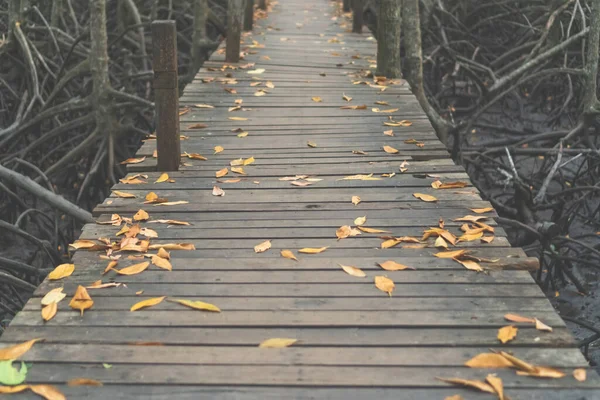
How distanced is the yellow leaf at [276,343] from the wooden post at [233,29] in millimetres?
4602

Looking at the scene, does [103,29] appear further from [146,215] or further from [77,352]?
[77,352]

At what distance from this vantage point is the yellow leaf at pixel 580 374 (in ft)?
6.54

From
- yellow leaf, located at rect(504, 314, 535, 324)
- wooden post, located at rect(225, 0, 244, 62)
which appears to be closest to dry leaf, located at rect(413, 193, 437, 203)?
yellow leaf, located at rect(504, 314, 535, 324)

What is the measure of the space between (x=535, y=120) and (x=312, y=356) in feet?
23.2

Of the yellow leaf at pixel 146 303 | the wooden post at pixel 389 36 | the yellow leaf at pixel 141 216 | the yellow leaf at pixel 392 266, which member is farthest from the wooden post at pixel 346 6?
the yellow leaf at pixel 146 303

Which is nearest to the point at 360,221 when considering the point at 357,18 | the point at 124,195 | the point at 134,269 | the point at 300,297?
the point at 300,297

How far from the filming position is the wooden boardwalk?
202 cm

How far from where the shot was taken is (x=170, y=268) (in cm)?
266

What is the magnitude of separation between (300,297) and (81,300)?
701 millimetres

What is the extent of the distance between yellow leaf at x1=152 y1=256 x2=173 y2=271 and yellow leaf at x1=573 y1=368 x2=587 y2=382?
1375 mm

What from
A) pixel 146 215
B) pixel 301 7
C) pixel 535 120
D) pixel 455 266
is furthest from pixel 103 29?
pixel 301 7

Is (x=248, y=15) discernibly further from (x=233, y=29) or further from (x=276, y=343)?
(x=276, y=343)

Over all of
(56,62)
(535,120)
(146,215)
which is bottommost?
(535,120)

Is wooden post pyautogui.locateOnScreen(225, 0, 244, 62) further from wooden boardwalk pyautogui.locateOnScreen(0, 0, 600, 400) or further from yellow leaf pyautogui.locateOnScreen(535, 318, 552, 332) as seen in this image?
yellow leaf pyautogui.locateOnScreen(535, 318, 552, 332)
